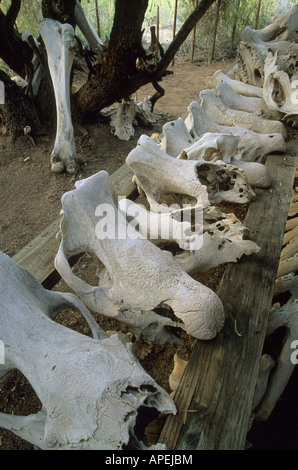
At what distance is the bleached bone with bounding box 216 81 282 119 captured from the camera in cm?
272

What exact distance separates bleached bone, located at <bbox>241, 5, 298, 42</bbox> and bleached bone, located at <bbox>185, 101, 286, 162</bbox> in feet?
5.27

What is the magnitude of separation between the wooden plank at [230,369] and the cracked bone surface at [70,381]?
0.08m

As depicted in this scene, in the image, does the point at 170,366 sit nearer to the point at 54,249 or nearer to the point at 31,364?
the point at 31,364

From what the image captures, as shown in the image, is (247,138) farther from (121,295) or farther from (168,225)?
(121,295)

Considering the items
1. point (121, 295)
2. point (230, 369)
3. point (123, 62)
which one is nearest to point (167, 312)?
point (121, 295)

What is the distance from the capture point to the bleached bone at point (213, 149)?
1.86 metres

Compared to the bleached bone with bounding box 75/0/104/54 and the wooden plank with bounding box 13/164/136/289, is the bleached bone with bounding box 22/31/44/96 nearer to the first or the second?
the bleached bone with bounding box 75/0/104/54

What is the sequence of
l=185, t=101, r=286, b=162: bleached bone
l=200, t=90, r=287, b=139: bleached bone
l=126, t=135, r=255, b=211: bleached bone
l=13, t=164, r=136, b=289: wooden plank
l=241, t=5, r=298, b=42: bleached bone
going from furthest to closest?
1. l=241, t=5, r=298, b=42: bleached bone
2. l=200, t=90, r=287, b=139: bleached bone
3. l=185, t=101, r=286, b=162: bleached bone
4. l=126, t=135, r=255, b=211: bleached bone
5. l=13, t=164, r=136, b=289: wooden plank

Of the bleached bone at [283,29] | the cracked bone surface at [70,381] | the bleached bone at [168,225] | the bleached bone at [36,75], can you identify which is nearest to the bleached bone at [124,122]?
the bleached bone at [36,75]

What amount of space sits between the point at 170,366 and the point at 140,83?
3327 millimetres

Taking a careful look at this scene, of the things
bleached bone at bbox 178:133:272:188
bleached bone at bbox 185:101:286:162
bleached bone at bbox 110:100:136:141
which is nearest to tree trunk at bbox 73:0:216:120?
bleached bone at bbox 110:100:136:141

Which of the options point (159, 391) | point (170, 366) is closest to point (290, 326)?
point (170, 366)

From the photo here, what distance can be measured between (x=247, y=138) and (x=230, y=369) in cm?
153

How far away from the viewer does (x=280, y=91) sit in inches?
104
